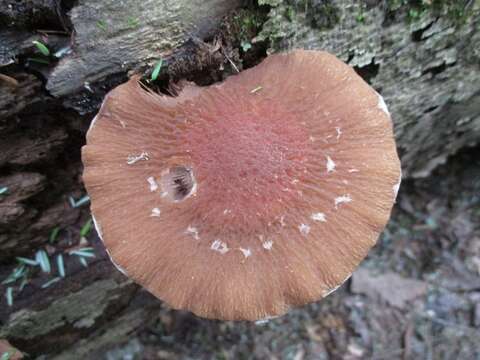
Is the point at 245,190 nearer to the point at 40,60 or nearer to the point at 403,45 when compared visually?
the point at 40,60

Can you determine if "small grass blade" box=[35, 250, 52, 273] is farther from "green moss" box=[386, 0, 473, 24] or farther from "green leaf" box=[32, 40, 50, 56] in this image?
"green moss" box=[386, 0, 473, 24]

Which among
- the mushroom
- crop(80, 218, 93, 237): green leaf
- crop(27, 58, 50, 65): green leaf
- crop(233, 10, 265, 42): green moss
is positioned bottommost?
crop(80, 218, 93, 237): green leaf

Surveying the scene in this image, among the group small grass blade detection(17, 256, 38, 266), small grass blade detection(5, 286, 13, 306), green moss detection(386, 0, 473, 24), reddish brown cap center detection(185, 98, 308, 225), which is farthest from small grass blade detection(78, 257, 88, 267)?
green moss detection(386, 0, 473, 24)

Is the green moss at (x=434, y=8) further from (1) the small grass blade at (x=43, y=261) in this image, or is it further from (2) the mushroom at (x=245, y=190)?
(1) the small grass blade at (x=43, y=261)

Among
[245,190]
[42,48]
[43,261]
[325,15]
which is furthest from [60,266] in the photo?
[325,15]

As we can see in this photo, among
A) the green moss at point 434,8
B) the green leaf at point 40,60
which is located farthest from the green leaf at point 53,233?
the green moss at point 434,8

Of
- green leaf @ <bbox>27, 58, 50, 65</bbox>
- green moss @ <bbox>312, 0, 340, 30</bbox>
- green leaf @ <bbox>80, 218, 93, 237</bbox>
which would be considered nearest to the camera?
green leaf @ <bbox>27, 58, 50, 65</bbox>

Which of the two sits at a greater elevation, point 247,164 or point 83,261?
point 247,164

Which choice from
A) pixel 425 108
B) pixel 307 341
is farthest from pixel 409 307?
pixel 425 108
